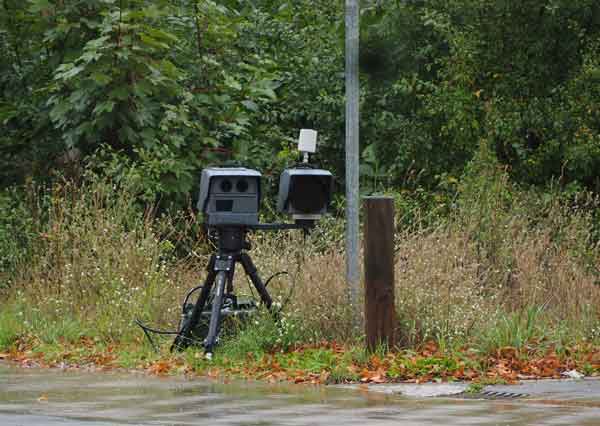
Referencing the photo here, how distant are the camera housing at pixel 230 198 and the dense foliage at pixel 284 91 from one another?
527cm

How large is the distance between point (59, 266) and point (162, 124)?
3.26 meters

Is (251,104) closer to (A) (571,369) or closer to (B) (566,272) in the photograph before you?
(B) (566,272)

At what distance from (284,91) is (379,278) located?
38.4 ft

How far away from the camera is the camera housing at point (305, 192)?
43.3ft

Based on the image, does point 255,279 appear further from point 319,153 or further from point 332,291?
point 319,153

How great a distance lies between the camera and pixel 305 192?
13.3 metres

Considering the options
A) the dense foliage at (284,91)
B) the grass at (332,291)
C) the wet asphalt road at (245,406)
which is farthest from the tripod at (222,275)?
the dense foliage at (284,91)

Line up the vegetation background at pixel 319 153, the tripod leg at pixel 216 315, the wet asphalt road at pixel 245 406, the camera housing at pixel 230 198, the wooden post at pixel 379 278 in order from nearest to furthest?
1. the wet asphalt road at pixel 245 406
2. the wooden post at pixel 379 278
3. the tripod leg at pixel 216 315
4. the camera housing at pixel 230 198
5. the vegetation background at pixel 319 153

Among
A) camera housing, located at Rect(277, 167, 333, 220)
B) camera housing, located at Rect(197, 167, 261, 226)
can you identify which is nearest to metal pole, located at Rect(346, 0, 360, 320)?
camera housing, located at Rect(277, 167, 333, 220)

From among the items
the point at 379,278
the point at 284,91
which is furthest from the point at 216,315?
the point at 284,91

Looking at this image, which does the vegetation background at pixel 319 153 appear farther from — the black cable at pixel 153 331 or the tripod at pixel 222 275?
the black cable at pixel 153 331

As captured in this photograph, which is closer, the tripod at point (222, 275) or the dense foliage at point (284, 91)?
the tripod at point (222, 275)

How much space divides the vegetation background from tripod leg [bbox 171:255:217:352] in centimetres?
55

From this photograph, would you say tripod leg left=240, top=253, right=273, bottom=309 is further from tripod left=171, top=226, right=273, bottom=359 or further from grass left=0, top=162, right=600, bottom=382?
grass left=0, top=162, right=600, bottom=382
